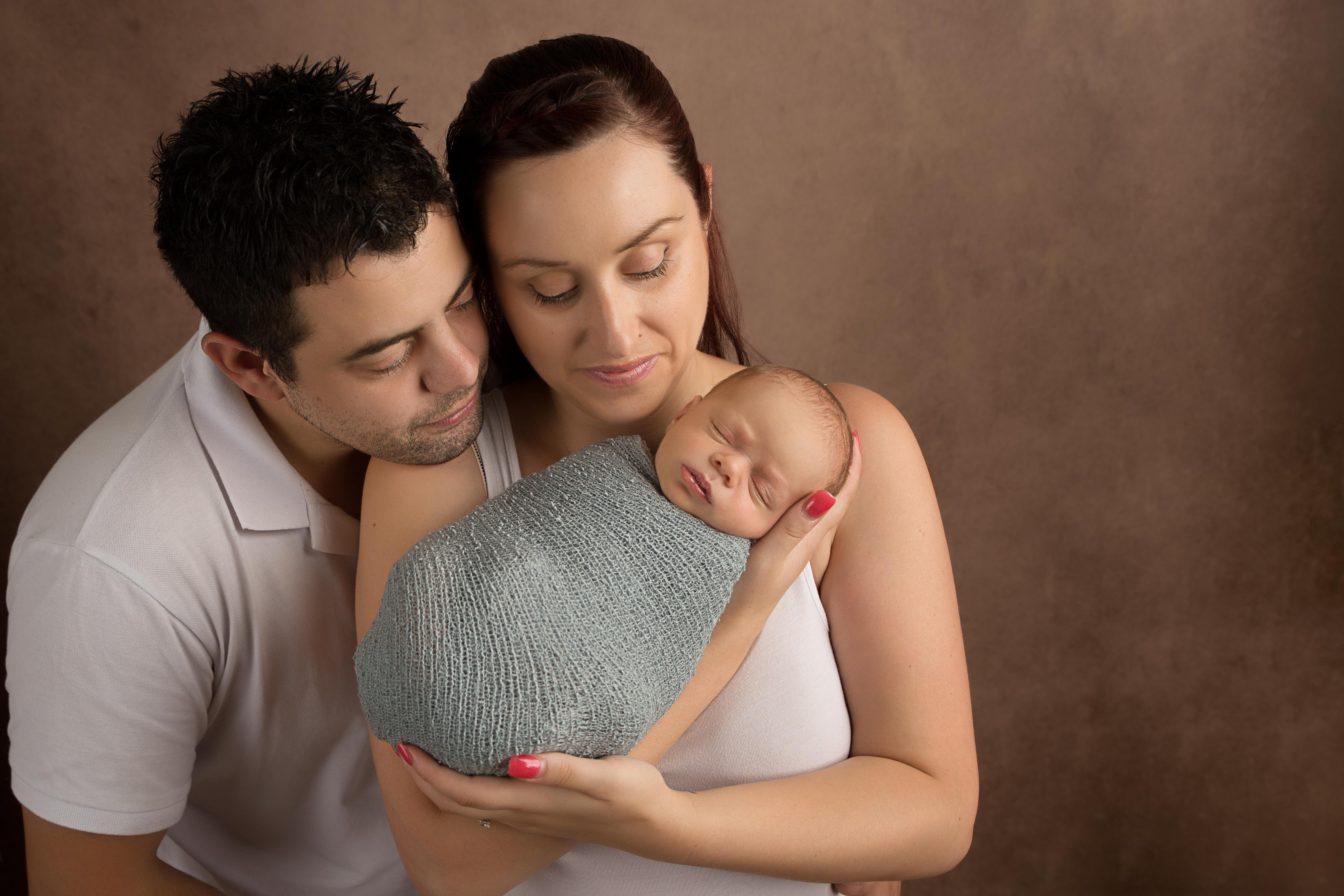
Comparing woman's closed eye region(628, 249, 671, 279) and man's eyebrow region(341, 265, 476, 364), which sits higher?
woman's closed eye region(628, 249, 671, 279)

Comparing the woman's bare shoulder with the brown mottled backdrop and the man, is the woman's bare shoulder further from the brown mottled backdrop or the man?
the brown mottled backdrop

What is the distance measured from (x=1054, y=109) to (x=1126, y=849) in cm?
221

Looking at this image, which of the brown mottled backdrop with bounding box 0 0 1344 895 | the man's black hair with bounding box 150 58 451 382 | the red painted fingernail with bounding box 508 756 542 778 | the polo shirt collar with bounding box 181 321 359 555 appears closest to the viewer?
the red painted fingernail with bounding box 508 756 542 778

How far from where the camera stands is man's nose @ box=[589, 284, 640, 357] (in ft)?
4.50

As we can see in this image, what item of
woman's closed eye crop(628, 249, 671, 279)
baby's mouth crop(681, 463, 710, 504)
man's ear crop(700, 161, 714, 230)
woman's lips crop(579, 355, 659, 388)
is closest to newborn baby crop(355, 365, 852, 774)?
baby's mouth crop(681, 463, 710, 504)

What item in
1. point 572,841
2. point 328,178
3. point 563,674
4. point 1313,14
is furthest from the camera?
point 1313,14

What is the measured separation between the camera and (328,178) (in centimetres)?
130

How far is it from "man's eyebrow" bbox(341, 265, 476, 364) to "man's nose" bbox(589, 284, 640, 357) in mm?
214

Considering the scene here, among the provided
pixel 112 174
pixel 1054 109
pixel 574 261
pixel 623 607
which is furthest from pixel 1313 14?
pixel 112 174

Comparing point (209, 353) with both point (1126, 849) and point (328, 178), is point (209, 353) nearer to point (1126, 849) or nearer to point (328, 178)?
point (328, 178)

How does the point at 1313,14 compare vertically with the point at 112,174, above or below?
above

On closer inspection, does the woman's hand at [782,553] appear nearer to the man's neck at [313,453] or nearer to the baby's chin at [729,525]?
the baby's chin at [729,525]

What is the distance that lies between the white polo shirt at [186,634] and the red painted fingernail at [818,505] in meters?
0.87

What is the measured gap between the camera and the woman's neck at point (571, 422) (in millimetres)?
1670
